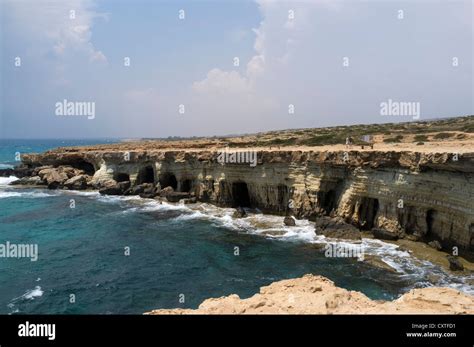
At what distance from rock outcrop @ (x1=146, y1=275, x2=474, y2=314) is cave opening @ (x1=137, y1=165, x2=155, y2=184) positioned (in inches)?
1697

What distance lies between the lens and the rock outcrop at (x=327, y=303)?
9.52m

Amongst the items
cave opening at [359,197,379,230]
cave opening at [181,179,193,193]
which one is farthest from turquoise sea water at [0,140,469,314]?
cave opening at [181,179,193,193]

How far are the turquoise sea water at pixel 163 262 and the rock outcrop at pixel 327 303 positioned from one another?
8.98 metres

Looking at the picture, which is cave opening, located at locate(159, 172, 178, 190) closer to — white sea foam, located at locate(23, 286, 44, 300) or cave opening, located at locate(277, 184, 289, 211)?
cave opening, located at locate(277, 184, 289, 211)

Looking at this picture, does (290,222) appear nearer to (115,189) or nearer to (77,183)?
(115,189)

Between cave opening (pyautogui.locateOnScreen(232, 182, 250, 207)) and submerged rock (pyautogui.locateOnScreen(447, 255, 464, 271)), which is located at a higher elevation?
cave opening (pyautogui.locateOnScreen(232, 182, 250, 207))

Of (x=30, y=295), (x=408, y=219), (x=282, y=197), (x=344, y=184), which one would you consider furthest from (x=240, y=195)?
(x=30, y=295)

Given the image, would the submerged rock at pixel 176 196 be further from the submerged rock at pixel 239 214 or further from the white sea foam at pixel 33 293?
the white sea foam at pixel 33 293

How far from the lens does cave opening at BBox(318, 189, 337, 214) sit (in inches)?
1324

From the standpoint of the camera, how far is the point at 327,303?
32.2 ft

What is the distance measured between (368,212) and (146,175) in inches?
1312

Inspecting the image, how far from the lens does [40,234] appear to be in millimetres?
32375
